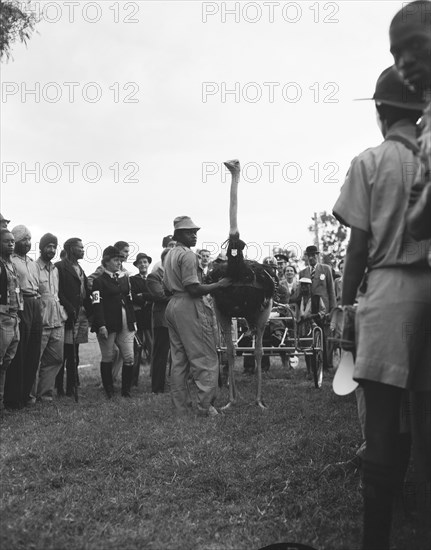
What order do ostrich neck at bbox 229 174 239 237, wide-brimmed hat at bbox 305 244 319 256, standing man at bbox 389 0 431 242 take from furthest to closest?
wide-brimmed hat at bbox 305 244 319 256
ostrich neck at bbox 229 174 239 237
standing man at bbox 389 0 431 242

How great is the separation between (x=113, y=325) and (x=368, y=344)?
771 cm

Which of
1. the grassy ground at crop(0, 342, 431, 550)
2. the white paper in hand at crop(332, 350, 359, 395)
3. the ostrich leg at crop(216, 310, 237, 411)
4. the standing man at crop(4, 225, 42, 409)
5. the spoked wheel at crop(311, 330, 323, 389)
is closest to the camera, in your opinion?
the white paper in hand at crop(332, 350, 359, 395)

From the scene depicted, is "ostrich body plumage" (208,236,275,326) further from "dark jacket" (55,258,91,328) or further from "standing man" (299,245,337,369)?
"standing man" (299,245,337,369)

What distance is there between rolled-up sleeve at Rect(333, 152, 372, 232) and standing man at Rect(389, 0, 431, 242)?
23 centimetres

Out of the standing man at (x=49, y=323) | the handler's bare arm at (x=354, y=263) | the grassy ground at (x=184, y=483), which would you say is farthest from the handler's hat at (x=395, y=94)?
the standing man at (x=49, y=323)

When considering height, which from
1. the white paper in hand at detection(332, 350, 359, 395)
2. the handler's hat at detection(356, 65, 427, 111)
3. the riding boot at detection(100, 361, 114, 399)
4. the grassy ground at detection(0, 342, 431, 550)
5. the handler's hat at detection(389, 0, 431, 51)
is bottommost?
the riding boot at detection(100, 361, 114, 399)

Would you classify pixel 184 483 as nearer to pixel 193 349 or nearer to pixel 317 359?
pixel 193 349

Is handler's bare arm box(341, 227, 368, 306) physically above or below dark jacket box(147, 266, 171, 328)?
above

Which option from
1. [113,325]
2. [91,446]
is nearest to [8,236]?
[113,325]

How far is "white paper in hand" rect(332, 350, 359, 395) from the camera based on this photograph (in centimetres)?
323

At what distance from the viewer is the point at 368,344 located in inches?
119

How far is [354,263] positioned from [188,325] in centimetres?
497

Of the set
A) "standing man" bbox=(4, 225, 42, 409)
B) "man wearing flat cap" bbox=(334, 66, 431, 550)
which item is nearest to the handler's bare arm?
"man wearing flat cap" bbox=(334, 66, 431, 550)

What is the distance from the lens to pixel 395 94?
10.7ft
